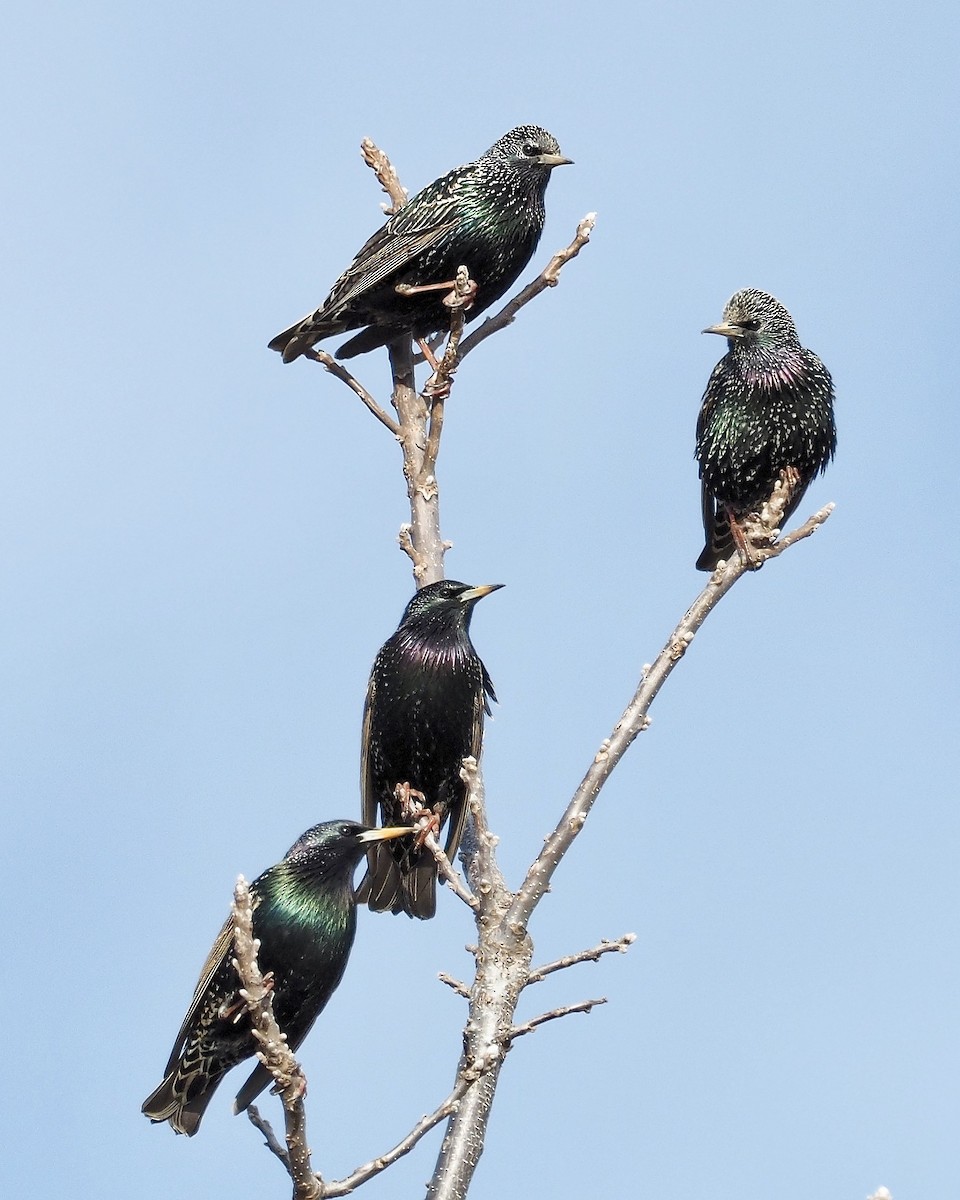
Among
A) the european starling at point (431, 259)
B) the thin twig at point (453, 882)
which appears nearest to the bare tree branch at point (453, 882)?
the thin twig at point (453, 882)

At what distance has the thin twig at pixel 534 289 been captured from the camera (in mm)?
5754

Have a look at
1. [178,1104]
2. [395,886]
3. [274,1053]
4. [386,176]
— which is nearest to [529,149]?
[386,176]

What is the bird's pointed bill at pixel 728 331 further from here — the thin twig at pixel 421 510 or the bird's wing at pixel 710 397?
the thin twig at pixel 421 510

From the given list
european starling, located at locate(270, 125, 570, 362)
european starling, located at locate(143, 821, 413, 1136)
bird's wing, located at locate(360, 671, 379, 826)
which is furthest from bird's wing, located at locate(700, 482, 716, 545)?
european starling, located at locate(143, 821, 413, 1136)

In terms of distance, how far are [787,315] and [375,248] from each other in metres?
1.82

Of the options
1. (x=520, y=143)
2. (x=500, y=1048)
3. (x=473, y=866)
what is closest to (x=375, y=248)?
(x=520, y=143)

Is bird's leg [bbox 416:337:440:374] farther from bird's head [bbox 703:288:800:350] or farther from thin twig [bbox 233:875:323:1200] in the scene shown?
thin twig [bbox 233:875:323:1200]

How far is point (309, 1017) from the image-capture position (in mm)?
5215

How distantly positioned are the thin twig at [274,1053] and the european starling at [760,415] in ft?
12.1

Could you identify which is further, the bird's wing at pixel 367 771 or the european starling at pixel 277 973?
the bird's wing at pixel 367 771

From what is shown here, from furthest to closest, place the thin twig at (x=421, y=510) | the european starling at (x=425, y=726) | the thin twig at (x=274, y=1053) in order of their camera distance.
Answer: the european starling at (x=425, y=726)
the thin twig at (x=421, y=510)
the thin twig at (x=274, y=1053)

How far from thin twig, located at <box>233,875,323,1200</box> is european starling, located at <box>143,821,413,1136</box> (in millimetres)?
1457

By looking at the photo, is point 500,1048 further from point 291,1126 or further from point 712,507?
point 712,507

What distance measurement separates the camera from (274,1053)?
3465 mm
